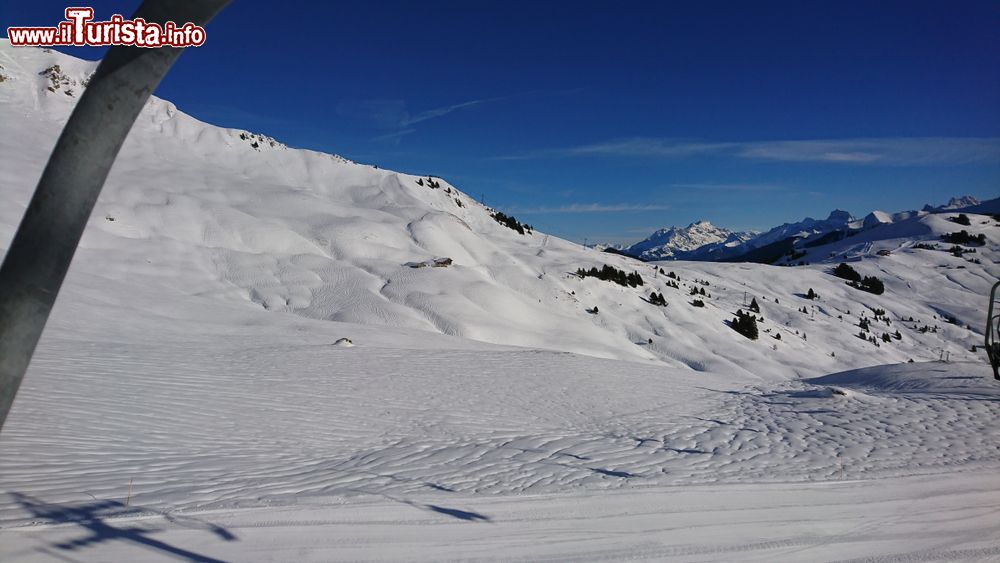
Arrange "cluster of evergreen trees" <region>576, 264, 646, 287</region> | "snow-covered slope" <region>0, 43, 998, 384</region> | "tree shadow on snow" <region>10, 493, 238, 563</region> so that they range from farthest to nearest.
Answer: "cluster of evergreen trees" <region>576, 264, 646, 287</region> < "snow-covered slope" <region>0, 43, 998, 384</region> < "tree shadow on snow" <region>10, 493, 238, 563</region>

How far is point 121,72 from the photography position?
199 centimetres

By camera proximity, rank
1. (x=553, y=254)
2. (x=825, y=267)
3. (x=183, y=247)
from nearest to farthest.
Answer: (x=183, y=247) → (x=553, y=254) → (x=825, y=267)

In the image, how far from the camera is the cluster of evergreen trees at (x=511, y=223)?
225ft

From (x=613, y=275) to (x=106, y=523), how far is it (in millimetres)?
45924

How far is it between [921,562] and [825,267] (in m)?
107

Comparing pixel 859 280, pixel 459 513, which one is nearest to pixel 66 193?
pixel 459 513

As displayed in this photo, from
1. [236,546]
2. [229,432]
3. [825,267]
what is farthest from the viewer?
[825,267]

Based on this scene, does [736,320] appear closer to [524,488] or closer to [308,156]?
[524,488]

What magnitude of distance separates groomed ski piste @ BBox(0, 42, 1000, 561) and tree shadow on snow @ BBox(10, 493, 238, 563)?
1.4 inches

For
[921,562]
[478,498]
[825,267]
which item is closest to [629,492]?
[478,498]

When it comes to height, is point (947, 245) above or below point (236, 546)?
above

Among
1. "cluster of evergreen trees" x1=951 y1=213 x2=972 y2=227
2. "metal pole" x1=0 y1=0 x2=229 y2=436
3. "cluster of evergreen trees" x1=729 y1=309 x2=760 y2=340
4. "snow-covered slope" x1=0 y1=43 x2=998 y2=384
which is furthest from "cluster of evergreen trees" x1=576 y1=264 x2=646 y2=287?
"cluster of evergreen trees" x1=951 y1=213 x2=972 y2=227

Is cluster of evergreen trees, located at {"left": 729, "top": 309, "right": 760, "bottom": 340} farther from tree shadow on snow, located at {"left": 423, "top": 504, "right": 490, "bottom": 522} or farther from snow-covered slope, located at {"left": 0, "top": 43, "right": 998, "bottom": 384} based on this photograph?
tree shadow on snow, located at {"left": 423, "top": 504, "right": 490, "bottom": 522}

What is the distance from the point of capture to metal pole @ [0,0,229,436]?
184 cm
